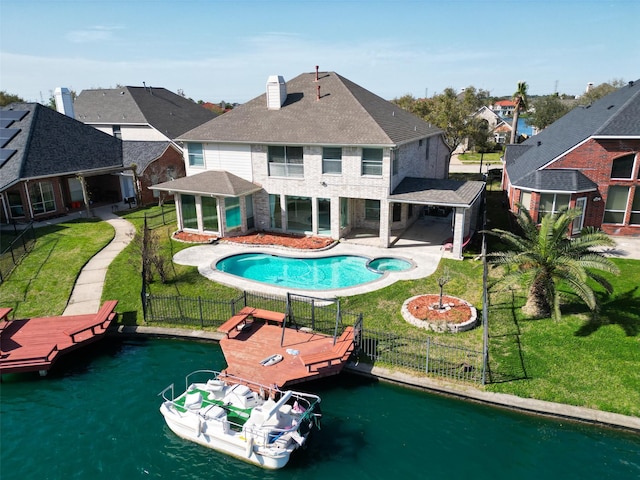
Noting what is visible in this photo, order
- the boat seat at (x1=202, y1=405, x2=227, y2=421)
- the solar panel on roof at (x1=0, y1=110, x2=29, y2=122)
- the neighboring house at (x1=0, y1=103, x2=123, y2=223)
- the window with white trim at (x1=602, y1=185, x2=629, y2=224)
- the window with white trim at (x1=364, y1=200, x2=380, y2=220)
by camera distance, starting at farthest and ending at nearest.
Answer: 1. the solar panel on roof at (x1=0, y1=110, x2=29, y2=122)
2. the neighboring house at (x1=0, y1=103, x2=123, y2=223)
3. the window with white trim at (x1=364, y1=200, x2=380, y2=220)
4. the window with white trim at (x1=602, y1=185, x2=629, y2=224)
5. the boat seat at (x1=202, y1=405, x2=227, y2=421)

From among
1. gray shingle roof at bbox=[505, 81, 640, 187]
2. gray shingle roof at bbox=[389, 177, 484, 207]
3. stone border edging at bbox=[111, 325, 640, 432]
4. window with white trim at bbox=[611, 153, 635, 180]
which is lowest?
stone border edging at bbox=[111, 325, 640, 432]

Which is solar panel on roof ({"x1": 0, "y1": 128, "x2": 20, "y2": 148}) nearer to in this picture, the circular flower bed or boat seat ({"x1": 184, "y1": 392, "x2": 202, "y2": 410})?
boat seat ({"x1": 184, "y1": 392, "x2": 202, "y2": 410})

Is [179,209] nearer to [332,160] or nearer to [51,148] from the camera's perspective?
[332,160]

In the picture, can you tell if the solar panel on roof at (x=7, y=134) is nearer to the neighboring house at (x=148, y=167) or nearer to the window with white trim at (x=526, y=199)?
the neighboring house at (x=148, y=167)

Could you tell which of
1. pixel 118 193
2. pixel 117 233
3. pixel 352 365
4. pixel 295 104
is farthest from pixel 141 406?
pixel 118 193

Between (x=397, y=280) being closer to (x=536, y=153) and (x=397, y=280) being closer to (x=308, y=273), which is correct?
(x=308, y=273)

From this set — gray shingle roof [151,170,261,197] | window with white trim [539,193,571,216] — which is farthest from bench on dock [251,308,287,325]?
window with white trim [539,193,571,216]

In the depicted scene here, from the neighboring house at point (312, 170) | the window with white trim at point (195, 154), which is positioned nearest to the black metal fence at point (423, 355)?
the neighboring house at point (312, 170)
